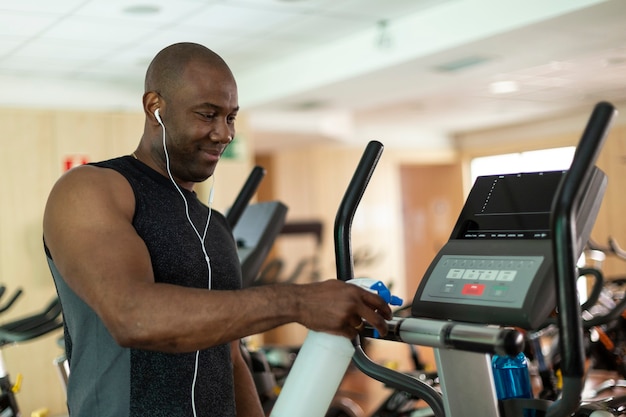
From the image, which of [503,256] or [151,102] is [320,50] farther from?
[503,256]

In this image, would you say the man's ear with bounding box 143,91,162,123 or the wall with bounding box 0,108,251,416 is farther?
the wall with bounding box 0,108,251,416

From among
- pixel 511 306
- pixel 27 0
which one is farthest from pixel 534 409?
pixel 27 0

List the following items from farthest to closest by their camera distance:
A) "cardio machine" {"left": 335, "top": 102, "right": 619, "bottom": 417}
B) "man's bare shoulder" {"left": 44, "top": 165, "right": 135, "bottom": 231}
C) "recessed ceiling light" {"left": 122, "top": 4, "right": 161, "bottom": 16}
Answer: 1. "recessed ceiling light" {"left": 122, "top": 4, "right": 161, "bottom": 16}
2. "man's bare shoulder" {"left": 44, "top": 165, "right": 135, "bottom": 231}
3. "cardio machine" {"left": 335, "top": 102, "right": 619, "bottom": 417}

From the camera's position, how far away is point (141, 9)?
190 inches

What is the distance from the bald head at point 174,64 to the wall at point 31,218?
5034mm

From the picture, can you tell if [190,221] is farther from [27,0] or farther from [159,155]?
[27,0]

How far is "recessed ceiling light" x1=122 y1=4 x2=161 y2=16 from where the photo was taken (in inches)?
187

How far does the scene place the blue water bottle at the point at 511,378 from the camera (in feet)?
5.07


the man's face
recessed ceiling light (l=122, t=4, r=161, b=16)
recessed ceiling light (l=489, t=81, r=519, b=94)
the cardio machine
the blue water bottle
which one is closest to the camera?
the cardio machine

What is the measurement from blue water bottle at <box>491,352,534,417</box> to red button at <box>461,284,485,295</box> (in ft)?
1.02

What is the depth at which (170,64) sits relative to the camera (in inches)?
56.6

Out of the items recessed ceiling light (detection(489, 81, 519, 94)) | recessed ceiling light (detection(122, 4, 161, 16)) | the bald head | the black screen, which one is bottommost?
the black screen

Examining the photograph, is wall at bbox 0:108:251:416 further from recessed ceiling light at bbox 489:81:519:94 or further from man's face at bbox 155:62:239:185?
man's face at bbox 155:62:239:185

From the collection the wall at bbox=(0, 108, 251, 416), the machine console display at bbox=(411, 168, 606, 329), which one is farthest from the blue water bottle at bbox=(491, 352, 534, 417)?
the wall at bbox=(0, 108, 251, 416)
